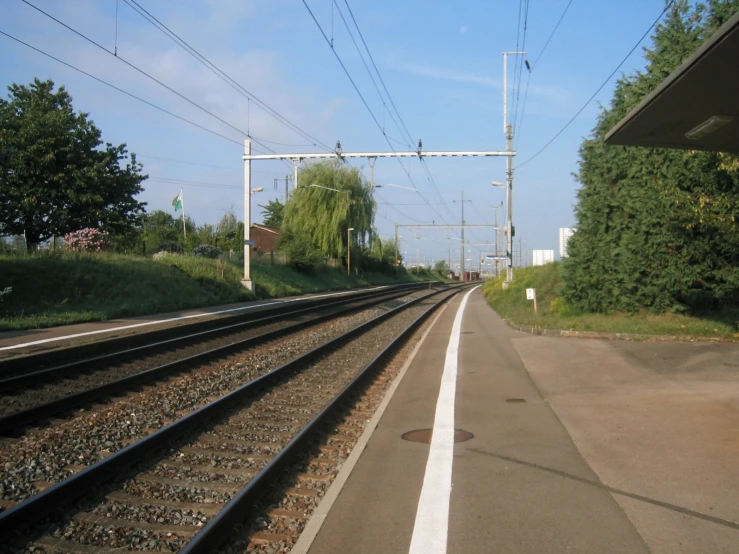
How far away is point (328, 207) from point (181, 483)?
179 ft

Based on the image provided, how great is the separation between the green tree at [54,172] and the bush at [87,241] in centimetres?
462

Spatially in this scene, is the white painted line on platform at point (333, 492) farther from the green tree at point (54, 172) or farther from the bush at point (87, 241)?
the green tree at point (54, 172)

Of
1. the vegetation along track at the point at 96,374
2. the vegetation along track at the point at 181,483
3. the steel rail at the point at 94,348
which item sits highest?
the steel rail at the point at 94,348

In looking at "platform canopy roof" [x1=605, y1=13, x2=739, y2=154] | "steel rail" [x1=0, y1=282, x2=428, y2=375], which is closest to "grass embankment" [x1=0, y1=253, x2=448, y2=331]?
"steel rail" [x1=0, y1=282, x2=428, y2=375]

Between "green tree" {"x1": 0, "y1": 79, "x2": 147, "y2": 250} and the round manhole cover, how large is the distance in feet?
101

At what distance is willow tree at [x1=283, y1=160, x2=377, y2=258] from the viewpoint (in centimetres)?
5944

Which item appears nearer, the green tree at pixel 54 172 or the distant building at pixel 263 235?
the green tree at pixel 54 172

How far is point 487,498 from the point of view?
523 cm

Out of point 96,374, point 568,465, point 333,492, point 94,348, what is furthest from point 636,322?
point 333,492

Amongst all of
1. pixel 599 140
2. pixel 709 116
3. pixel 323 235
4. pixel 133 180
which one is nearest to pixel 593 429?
pixel 709 116

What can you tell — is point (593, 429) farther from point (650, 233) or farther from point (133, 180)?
point (133, 180)

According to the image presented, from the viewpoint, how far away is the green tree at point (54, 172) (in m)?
33.0

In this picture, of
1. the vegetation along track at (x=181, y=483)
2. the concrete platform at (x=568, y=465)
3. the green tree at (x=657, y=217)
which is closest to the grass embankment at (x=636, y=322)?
the green tree at (x=657, y=217)

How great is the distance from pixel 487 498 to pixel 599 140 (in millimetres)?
15875
